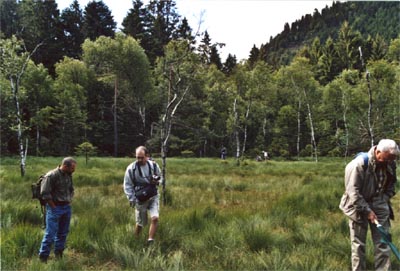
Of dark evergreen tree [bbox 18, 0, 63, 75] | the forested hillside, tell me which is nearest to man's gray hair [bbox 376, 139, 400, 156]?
dark evergreen tree [bbox 18, 0, 63, 75]

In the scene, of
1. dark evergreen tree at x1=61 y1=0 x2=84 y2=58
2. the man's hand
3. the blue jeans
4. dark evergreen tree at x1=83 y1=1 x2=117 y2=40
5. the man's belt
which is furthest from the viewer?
dark evergreen tree at x1=83 y1=1 x2=117 y2=40

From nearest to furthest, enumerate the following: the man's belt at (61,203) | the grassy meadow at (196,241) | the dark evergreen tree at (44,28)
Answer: the grassy meadow at (196,241)
the man's belt at (61,203)
the dark evergreen tree at (44,28)

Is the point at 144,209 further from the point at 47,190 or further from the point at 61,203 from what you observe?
the point at 47,190

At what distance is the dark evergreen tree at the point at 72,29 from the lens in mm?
52906

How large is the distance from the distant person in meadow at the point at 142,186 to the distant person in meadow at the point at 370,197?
11.5ft

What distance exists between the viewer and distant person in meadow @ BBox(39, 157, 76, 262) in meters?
5.93

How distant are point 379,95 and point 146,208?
37154 millimetres

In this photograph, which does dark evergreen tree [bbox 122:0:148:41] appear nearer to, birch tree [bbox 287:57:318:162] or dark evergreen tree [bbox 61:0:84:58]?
dark evergreen tree [bbox 61:0:84:58]

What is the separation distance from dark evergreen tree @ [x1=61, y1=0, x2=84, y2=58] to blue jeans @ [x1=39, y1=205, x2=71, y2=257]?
4998cm

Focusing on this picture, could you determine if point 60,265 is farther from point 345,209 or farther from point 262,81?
point 262,81

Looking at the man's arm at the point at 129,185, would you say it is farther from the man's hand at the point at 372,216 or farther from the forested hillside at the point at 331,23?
the forested hillside at the point at 331,23

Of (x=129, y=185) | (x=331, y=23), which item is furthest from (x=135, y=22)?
(x=331, y=23)

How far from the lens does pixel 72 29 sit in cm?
5366

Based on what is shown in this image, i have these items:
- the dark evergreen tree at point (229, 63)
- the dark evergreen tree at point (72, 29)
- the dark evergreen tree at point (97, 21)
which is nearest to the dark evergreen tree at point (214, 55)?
the dark evergreen tree at point (229, 63)
